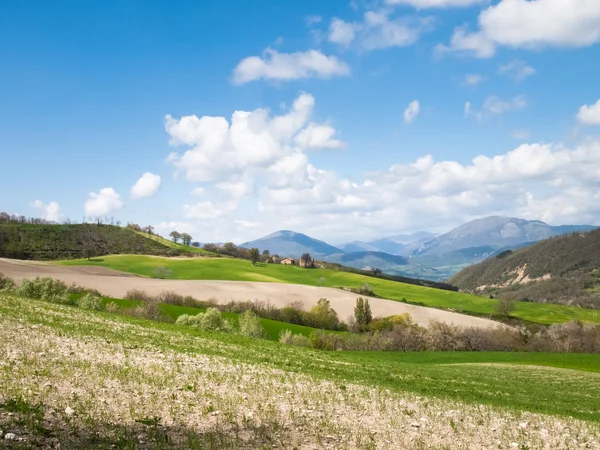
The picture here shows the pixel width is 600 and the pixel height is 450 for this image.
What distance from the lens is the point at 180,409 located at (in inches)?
583

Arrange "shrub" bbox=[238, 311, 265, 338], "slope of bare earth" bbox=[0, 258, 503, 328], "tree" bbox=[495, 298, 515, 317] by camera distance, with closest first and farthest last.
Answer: "shrub" bbox=[238, 311, 265, 338] < "slope of bare earth" bbox=[0, 258, 503, 328] < "tree" bbox=[495, 298, 515, 317]

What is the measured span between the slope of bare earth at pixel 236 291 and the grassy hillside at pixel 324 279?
28.4 metres

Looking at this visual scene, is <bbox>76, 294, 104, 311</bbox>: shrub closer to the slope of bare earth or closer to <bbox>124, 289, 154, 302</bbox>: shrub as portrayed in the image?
<bbox>124, 289, 154, 302</bbox>: shrub

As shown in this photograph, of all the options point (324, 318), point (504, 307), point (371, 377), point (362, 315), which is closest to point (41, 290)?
point (371, 377)

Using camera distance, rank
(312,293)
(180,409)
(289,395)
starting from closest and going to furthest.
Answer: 1. (180,409)
2. (289,395)
3. (312,293)

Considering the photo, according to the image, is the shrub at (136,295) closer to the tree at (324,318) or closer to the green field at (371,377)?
the tree at (324,318)

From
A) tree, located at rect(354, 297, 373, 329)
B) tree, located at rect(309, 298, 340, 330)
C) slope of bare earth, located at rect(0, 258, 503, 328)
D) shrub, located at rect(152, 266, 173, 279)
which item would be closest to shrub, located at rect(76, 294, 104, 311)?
slope of bare earth, located at rect(0, 258, 503, 328)

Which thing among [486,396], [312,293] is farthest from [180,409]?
[312,293]

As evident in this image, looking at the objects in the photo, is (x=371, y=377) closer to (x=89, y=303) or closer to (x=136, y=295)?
(x=89, y=303)

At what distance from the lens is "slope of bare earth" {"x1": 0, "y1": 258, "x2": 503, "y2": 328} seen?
349 ft

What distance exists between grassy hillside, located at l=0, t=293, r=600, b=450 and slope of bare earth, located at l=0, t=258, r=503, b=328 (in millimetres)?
80159

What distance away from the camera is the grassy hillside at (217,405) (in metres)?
12.5

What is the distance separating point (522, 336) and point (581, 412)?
74.0 metres

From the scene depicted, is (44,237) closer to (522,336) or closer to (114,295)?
(114,295)
